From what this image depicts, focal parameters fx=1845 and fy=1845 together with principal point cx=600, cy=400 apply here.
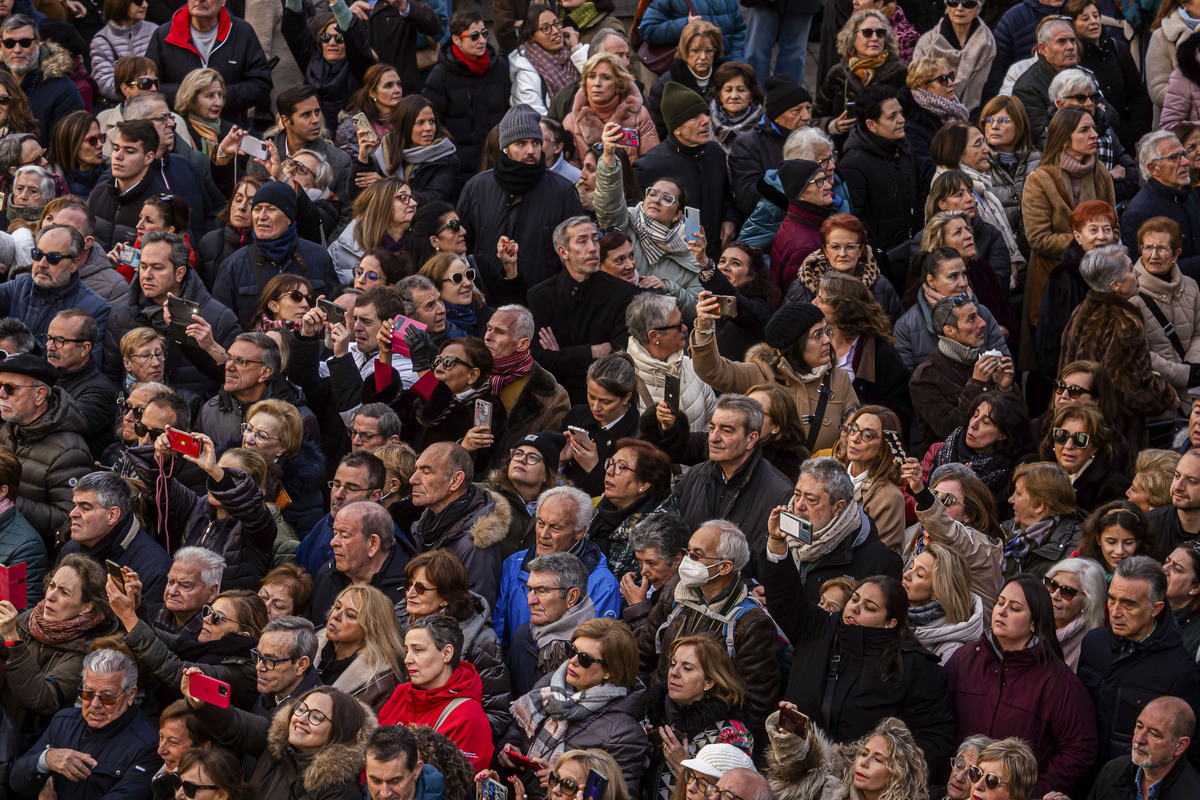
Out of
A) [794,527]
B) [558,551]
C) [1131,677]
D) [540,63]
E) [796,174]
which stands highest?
[794,527]

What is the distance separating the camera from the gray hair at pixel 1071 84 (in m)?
11.9

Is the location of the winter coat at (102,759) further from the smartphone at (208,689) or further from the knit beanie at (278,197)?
the knit beanie at (278,197)

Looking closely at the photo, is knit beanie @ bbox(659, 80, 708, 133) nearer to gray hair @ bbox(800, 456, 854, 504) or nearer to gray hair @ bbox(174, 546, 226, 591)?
gray hair @ bbox(800, 456, 854, 504)

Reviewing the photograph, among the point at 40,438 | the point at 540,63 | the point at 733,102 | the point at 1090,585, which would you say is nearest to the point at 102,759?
the point at 40,438

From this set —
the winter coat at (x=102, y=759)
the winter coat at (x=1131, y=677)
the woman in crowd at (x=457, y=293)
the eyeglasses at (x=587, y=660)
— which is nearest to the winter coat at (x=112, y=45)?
the woman in crowd at (x=457, y=293)

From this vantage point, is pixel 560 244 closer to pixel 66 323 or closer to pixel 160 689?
pixel 66 323

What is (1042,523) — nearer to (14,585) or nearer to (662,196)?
(662,196)

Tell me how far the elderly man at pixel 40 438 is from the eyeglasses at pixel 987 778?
4.70 metres

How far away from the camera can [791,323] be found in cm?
943

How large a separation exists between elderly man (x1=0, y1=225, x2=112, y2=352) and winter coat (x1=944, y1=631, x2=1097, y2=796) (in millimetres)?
5283

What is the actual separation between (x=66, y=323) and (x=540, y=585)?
328cm

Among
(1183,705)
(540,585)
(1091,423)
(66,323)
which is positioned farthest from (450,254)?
(1183,705)

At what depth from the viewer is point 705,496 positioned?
8.67 meters

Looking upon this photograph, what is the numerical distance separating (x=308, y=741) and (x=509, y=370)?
2.81 m
